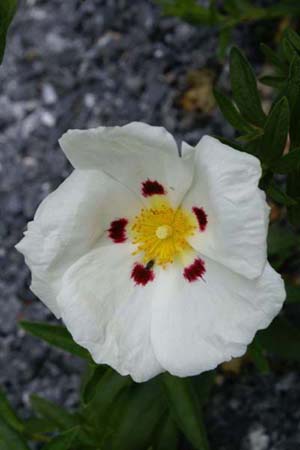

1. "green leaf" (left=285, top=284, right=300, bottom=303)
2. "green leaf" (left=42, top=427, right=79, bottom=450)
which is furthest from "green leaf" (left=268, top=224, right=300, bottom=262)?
"green leaf" (left=42, top=427, right=79, bottom=450)

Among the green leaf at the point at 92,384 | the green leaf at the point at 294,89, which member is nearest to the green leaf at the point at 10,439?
the green leaf at the point at 92,384

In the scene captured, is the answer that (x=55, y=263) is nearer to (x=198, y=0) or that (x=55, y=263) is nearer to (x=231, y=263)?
(x=231, y=263)

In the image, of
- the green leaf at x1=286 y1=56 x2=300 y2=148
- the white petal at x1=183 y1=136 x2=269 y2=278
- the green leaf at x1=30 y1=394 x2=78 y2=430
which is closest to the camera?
the white petal at x1=183 y1=136 x2=269 y2=278

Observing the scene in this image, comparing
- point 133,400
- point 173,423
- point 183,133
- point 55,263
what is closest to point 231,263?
point 55,263

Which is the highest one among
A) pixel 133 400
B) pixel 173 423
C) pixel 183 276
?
pixel 183 276

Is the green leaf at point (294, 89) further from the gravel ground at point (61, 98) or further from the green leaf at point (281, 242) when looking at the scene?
the gravel ground at point (61, 98)

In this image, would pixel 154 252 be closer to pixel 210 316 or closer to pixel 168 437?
pixel 210 316

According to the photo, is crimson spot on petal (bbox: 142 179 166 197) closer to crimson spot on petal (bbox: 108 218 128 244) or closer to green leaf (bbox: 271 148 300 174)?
crimson spot on petal (bbox: 108 218 128 244)

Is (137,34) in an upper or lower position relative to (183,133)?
upper
